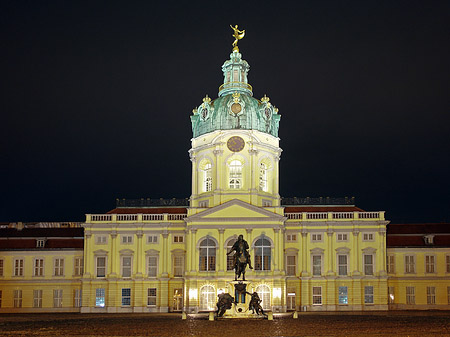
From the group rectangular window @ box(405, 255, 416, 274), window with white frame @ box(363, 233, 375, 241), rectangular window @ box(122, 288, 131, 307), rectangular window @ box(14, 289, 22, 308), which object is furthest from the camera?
rectangular window @ box(14, 289, 22, 308)

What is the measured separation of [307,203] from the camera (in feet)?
267

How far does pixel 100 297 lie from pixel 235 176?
17849 mm

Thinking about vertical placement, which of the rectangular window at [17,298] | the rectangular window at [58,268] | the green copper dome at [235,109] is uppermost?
the green copper dome at [235,109]

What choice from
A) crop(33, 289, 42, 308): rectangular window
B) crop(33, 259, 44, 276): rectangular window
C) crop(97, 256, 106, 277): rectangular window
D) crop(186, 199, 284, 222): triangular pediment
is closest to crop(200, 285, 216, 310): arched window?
crop(186, 199, 284, 222): triangular pediment

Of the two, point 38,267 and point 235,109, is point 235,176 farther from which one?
point 38,267

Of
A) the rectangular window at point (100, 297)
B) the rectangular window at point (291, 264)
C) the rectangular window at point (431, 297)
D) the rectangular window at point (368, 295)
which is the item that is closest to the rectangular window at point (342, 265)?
the rectangular window at point (368, 295)

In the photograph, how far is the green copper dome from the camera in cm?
7538

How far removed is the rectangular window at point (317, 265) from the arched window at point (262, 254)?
5455mm

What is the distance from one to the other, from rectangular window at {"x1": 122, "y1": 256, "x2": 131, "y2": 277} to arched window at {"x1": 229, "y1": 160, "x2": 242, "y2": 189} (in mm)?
12630

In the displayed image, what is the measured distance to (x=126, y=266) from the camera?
7512 cm

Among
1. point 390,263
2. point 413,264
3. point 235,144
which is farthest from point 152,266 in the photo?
point 413,264

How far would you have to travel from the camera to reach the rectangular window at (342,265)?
74062 millimetres

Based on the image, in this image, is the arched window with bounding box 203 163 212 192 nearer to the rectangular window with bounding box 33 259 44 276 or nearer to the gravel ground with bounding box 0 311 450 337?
the rectangular window with bounding box 33 259 44 276

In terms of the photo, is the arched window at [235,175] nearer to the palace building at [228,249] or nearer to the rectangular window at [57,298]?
the palace building at [228,249]
